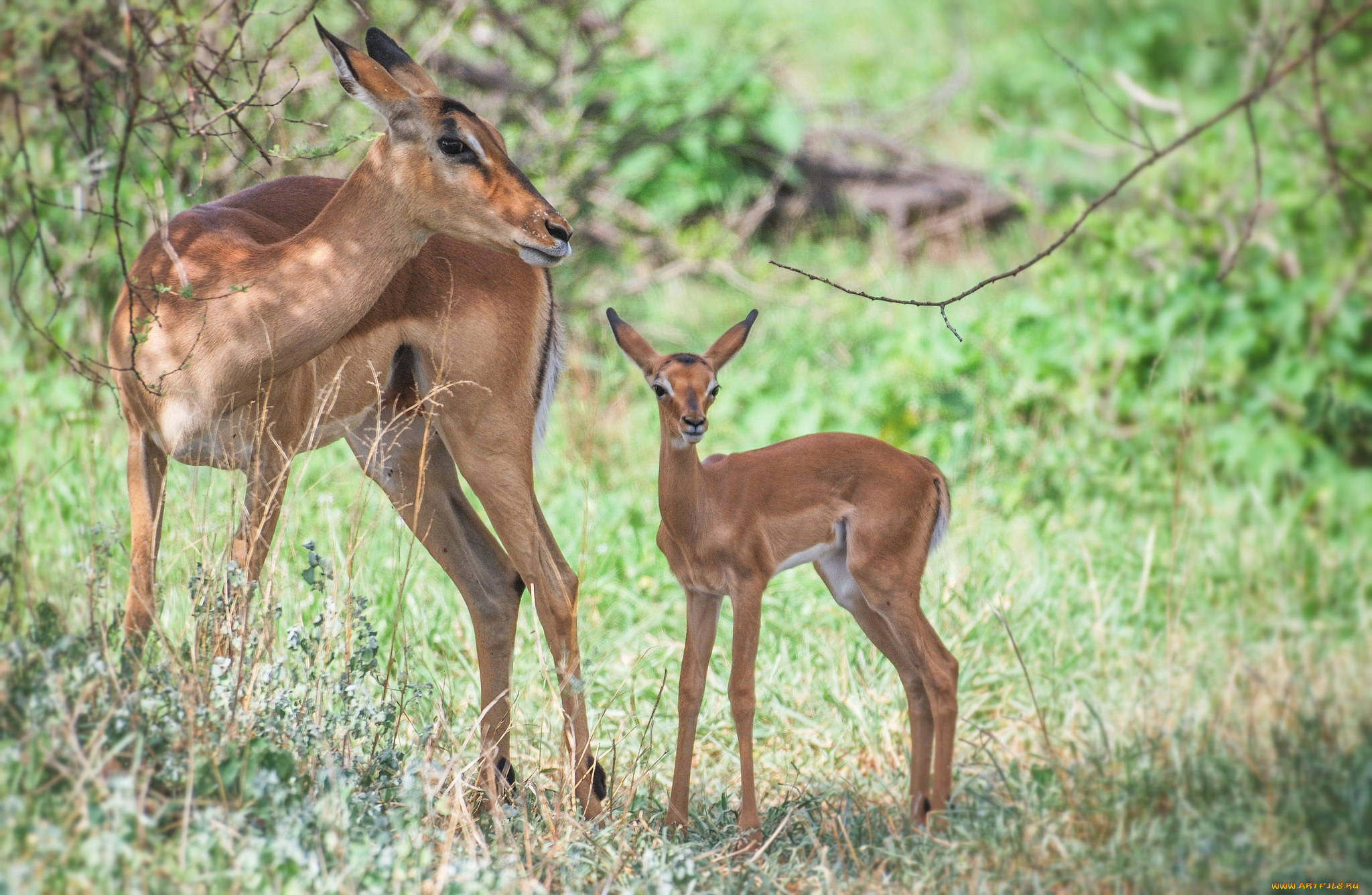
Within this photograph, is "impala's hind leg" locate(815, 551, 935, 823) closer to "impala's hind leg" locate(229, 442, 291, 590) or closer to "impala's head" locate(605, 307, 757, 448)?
"impala's head" locate(605, 307, 757, 448)

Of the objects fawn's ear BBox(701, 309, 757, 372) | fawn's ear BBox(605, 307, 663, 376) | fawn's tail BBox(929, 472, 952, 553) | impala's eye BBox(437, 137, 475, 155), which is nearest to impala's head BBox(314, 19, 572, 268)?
impala's eye BBox(437, 137, 475, 155)

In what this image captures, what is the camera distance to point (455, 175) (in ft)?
11.2

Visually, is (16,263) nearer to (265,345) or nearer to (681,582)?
(265,345)

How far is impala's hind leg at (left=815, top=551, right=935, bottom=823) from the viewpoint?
11.7 ft

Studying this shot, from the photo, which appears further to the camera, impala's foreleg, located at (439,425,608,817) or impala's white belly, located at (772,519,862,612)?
impala's foreleg, located at (439,425,608,817)

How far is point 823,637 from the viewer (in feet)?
15.4

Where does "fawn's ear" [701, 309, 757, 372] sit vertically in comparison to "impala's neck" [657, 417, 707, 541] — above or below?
above

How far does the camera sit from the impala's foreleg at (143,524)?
3.40 meters

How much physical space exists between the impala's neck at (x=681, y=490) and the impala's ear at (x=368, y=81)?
108 cm

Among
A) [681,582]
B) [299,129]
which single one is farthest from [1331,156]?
[299,129]

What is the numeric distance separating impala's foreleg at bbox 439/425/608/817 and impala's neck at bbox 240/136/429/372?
63 centimetres

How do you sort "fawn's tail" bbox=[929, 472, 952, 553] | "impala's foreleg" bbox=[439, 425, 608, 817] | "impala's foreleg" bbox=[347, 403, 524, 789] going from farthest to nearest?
"impala's foreleg" bbox=[347, 403, 524, 789], "impala's foreleg" bbox=[439, 425, 608, 817], "fawn's tail" bbox=[929, 472, 952, 553]

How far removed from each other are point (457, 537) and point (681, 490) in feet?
3.72

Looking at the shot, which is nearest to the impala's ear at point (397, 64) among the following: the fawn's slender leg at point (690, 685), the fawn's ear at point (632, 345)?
the fawn's ear at point (632, 345)
